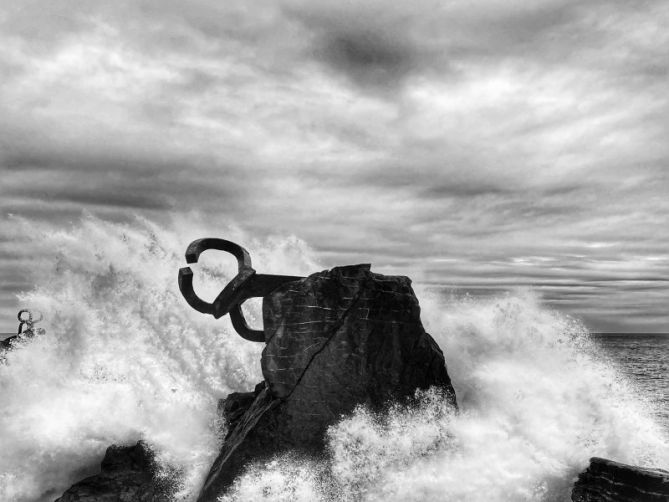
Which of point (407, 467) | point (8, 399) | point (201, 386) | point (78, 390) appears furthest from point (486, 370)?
point (8, 399)

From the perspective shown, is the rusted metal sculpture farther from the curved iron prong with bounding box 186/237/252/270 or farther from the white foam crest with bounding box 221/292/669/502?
the white foam crest with bounding box 221/292/669/502

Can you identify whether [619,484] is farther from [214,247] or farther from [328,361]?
[214,247]

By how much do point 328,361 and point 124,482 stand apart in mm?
3664

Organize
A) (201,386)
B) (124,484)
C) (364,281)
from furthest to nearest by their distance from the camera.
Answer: (201,386) → (124,484) → (364,281)

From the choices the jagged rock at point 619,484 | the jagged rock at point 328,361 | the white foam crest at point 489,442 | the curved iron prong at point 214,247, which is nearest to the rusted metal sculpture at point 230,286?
the curved iron prong at point 214,247

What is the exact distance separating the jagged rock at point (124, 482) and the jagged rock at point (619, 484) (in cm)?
560

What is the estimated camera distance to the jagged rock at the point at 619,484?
5738 mm

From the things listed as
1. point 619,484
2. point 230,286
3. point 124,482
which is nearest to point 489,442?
point 619,484

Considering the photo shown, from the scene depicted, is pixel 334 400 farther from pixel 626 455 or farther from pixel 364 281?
pixel 626 455

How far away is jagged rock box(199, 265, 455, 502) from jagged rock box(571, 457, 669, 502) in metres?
2.14

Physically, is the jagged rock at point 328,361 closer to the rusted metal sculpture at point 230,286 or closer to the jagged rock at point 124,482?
the rusted metal sculpture at point 230,286

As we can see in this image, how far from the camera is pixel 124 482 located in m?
7.72

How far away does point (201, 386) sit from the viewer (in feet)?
34.5

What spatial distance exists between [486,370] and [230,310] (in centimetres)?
450
